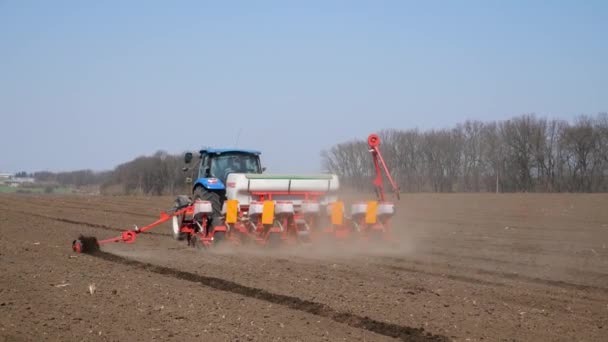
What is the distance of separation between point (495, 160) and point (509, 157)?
47.4 inches

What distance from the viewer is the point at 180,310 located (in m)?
7.27

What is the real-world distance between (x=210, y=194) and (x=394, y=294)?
22.6ft

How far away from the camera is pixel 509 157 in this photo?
5900 cm

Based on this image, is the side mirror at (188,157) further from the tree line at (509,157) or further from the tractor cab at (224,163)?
the tree line at (509,157)

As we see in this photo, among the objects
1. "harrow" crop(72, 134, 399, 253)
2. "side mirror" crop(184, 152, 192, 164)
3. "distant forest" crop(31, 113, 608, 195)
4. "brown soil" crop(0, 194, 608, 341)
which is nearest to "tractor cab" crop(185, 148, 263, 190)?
"side mirror" crop(184, 152, 192, 164)

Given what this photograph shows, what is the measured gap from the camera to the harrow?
13211 mm

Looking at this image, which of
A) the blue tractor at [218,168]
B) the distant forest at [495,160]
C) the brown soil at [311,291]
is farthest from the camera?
the distant forest at [495,160]

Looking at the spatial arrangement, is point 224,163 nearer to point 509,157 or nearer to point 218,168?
point 218,168

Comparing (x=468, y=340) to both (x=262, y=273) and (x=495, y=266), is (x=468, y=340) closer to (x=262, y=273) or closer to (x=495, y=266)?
(x=262, y=273)

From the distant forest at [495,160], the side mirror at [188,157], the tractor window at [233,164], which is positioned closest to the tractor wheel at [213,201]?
the tractor window at [233,164]

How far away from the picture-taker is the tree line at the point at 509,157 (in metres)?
53.3

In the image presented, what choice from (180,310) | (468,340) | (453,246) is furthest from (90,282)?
(453,246)

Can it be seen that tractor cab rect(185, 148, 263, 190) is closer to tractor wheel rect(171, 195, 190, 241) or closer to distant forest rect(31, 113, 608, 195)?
tractor wheel rect(171, 195, 190, 241)

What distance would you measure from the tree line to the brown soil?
3675cm
